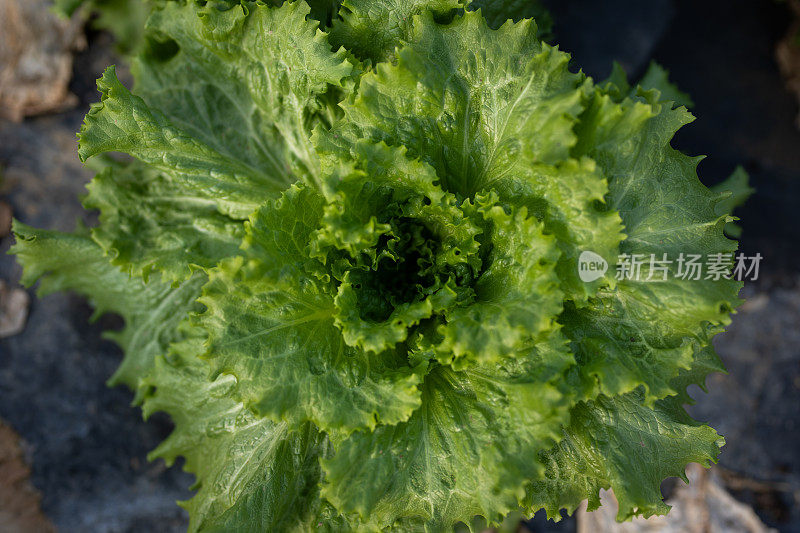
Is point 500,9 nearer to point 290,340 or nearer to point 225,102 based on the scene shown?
point 225,102

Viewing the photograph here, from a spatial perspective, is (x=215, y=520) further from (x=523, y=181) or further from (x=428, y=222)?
(x=523, y=181)

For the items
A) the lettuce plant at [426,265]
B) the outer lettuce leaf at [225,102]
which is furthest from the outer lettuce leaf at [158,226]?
the outer lettuce leaf at [225,102]

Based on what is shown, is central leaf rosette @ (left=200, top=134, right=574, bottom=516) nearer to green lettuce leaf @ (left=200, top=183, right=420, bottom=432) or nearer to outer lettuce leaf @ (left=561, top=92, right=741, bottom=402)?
green lettuce leaf @ (left=200, top=183, right=420, bottom=432)

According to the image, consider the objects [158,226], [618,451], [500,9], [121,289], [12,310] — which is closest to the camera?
[618,451]

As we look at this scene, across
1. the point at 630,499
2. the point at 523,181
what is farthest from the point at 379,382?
the point at 630,499

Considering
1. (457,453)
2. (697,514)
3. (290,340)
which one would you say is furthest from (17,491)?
(697,514)

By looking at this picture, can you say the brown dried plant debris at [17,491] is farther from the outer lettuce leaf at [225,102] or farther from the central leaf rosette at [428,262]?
the central leaf rosette at [428,262]

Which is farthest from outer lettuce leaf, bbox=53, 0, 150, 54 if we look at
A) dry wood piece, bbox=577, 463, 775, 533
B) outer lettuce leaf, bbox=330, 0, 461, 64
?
dry wood piece, bbox=577, 463, 775, 533
